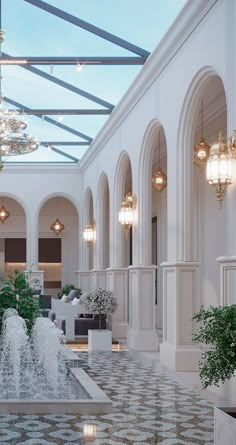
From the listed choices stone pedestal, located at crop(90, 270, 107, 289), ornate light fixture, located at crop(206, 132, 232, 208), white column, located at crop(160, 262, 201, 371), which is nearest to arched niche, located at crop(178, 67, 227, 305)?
white column, located at crop(160, 262, 201, 371)

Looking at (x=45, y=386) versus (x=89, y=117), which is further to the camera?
(x=89, y=117)

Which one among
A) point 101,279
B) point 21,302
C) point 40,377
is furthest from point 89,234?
point 40,377

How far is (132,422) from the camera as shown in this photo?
6773 mm

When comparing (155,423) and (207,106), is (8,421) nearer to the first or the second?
(155,423)

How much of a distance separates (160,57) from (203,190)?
330 centimetres

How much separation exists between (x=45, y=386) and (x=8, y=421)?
1543 millimetres

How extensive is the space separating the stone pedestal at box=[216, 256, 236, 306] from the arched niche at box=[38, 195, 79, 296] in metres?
17.4

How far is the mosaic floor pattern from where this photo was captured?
604 centimetres

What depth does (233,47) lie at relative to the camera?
25.1 ft

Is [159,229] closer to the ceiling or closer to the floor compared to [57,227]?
closer to the floor

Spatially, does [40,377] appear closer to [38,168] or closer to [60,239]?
[38,168]

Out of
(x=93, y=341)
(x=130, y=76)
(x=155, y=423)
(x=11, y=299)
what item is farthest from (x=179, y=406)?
(x=130, y=76)

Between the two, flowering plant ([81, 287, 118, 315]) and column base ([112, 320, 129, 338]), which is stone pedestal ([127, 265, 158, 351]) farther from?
column base ([112, 320, 129, 338])

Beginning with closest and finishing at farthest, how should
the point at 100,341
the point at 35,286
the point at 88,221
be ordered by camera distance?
the point at 100,341
the point at 35,286
the point at 88,221
